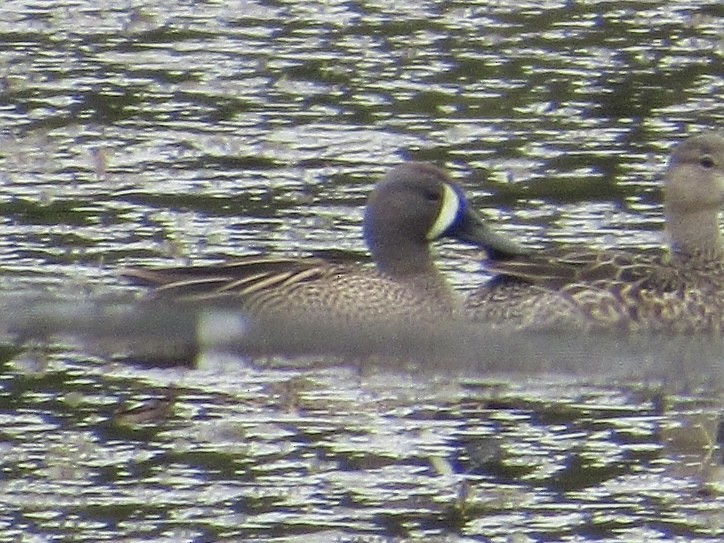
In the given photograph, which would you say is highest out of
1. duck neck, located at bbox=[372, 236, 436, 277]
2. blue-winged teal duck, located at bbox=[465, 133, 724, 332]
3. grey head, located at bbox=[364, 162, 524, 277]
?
grey head, located at bbox=[364, 162, 524, 277]

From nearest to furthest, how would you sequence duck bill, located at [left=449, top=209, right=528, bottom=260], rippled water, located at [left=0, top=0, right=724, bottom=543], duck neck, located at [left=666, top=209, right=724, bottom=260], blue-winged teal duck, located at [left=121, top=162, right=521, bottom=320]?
rippled water, located at [left=0, top=0, right=724, bottom=543]
blue-winged teal duck, located at [left=121, top=162, right=521, bottom=320]
duck bill, located at [left=449, top=209, right=528, bottom=260]
duck neck, located at [left=666, top=209, right=724, bottom=260]

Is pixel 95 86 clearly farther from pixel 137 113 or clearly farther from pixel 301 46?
pixel 301 46

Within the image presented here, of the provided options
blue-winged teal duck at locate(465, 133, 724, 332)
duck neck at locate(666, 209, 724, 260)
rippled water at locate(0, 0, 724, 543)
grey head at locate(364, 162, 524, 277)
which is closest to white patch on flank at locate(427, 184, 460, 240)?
grey head at locate(364, 162, 524, 277)

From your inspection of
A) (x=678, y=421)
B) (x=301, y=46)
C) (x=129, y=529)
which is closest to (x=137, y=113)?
(x=301, y=46)

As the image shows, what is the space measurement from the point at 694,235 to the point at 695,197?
0.52 feet

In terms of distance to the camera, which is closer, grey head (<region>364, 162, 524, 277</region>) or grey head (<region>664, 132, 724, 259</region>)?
grey head (<region>364, 162, 524, 277</region>)

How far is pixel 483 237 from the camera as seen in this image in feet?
28.4

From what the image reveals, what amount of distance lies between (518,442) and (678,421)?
24.5 inches

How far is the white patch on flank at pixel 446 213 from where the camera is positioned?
8695 mm

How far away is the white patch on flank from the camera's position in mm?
8695

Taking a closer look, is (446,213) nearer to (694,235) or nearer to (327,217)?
(694,235)

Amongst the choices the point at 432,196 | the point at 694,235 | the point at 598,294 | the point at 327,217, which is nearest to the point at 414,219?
the point at 432,196

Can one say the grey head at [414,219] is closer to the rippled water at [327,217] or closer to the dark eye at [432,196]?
the dark eye at [432,196]

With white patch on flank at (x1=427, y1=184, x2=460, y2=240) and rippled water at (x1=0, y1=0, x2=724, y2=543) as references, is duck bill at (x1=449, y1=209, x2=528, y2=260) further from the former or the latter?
rippled water at (x1=0, y1=0, x2=724, y2=543)
